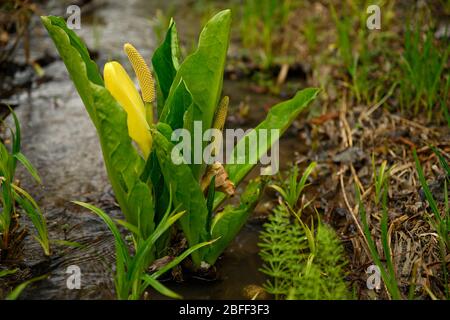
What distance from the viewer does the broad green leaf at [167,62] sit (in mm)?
1954

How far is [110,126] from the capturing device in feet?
5.76

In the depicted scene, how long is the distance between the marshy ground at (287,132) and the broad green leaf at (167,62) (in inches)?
26.0

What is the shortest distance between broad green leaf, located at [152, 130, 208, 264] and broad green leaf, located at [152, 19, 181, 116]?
328 mm

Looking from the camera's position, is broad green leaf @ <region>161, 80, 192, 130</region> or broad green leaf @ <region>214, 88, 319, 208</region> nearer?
broad green leaf @ <region>161, 80, 192, 130</region>

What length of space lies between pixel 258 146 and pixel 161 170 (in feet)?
1.22

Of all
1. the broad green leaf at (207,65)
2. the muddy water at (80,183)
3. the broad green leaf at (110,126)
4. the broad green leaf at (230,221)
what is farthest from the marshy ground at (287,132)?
the broad green leaf at (207,65)

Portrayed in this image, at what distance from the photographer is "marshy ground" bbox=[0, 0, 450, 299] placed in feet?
6.56

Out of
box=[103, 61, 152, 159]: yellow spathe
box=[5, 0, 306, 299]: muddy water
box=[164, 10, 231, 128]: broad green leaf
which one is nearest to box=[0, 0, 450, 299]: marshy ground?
box=[5, 0, 306, 299]: muddy water

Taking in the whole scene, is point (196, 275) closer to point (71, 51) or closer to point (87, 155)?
point (71, 51)

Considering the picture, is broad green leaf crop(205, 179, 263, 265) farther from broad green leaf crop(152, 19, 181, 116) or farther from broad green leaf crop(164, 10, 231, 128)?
broad green leaf crop(152, 19, 181, 116)

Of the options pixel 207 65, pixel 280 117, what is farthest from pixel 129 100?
pixel 280 117

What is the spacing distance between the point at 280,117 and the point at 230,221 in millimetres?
415

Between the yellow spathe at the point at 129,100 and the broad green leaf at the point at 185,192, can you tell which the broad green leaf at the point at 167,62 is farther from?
the broad green leaf at the point at 185,192
